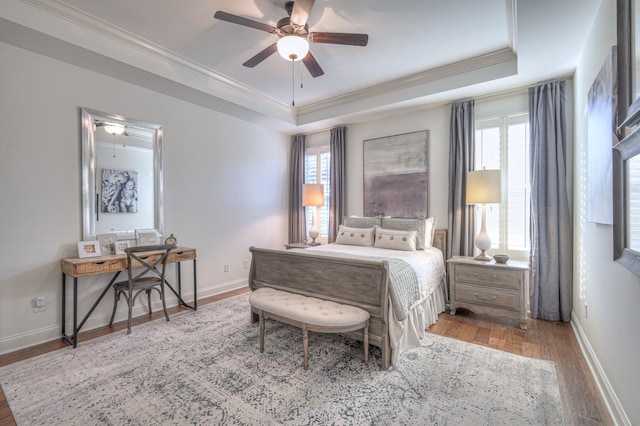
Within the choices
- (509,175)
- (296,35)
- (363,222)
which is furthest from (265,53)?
(509,175)

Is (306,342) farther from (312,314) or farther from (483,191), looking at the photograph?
(483,191)

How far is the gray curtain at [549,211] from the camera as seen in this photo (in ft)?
10.8

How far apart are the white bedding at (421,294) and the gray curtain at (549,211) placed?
1.06 m

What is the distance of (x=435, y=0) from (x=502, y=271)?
9.16ft

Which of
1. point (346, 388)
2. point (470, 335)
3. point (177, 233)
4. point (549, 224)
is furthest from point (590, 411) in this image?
point (177, 233)

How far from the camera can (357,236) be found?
4.21 meters

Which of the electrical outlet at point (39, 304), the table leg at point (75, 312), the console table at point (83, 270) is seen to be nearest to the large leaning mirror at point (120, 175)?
the console table at point (83, 270)

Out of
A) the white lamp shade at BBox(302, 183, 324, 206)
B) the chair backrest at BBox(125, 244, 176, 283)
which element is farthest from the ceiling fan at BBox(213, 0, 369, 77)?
the white lamp shade at BBox(302, 183, 324, 206)

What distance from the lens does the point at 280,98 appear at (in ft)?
15.4

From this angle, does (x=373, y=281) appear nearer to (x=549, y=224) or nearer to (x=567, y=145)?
(x=549, y=224)

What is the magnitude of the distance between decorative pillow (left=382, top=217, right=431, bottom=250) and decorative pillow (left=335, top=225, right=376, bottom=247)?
0.23 m

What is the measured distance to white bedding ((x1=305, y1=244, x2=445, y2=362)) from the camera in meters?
2.50

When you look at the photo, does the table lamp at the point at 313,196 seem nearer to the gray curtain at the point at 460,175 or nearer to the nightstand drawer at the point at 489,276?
the gray curtain at the point at 460,175

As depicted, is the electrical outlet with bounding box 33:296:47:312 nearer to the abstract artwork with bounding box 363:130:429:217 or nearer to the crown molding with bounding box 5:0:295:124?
the crown molding with bounding box 5:0:295:124
